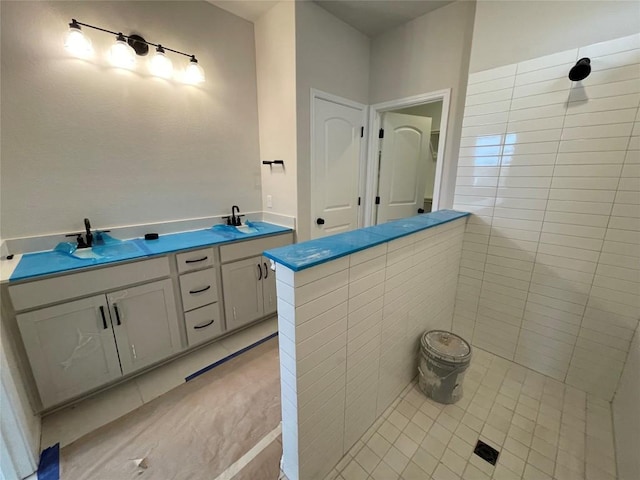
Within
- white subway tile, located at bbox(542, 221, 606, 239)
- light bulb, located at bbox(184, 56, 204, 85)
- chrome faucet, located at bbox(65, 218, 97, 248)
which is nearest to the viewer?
white subway tile, located at bbox(542, 221, 606, 239)

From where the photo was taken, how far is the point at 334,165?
2564 mm

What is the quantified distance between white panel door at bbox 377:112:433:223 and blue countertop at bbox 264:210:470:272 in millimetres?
1350

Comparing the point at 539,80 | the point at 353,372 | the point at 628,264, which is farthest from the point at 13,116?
the point at 628,264

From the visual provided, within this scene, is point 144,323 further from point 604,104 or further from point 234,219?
point 604,104

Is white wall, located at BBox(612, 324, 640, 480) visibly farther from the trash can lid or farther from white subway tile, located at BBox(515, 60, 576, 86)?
white subway tile, located at BBox(515, 60, 576, 86)

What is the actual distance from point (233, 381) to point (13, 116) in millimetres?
2104

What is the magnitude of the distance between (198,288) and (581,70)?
9.11 ft

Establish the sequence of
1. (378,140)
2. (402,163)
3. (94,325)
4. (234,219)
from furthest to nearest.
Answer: (402,163), (378,140), (234,219), (94,325)

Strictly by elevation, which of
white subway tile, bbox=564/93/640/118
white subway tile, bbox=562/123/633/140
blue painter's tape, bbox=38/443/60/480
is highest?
white subway tile, bbox=564/93/640/118

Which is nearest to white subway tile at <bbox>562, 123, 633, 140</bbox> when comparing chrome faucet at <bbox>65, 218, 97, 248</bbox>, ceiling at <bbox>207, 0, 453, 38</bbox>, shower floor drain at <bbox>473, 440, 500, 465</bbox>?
ceiling at <bbox>207, 0, 453, 38</bbox>

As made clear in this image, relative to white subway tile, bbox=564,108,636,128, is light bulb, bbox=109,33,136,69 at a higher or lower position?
higher

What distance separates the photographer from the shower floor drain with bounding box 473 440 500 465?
130 cm

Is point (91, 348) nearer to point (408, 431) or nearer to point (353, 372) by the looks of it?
point (353, 372)

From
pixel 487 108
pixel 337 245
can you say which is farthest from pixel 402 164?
pixel 337 245
